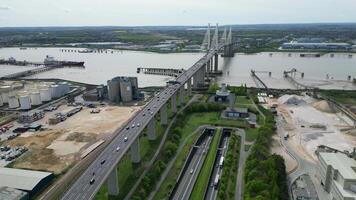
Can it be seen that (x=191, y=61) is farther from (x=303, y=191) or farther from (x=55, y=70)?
(x=303, y=191)

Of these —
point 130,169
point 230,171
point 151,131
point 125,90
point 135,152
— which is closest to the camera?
point 230,171

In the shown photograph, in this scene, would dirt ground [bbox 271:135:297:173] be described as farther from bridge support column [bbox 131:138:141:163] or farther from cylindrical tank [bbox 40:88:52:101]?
cylindrical tank [bbox 40:88:52:101]

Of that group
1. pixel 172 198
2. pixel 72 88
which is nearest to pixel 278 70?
pixel 72 88

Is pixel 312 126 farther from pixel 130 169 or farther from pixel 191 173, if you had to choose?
pixel 130 169

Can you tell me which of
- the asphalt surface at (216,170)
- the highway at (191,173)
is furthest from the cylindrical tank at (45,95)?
the asphalt surface at (216,170)

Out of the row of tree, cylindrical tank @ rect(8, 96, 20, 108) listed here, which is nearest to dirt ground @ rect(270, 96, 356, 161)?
the row of tree

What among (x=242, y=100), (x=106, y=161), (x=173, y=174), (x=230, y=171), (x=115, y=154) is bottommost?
(x=173, y=174)

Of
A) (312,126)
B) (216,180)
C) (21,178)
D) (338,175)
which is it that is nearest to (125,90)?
(21,178)

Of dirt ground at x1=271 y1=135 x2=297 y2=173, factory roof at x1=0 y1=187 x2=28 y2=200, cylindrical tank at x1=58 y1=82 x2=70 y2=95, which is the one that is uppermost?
cylindrical tank at x1=58 y1=82 x2=70 y2=95
